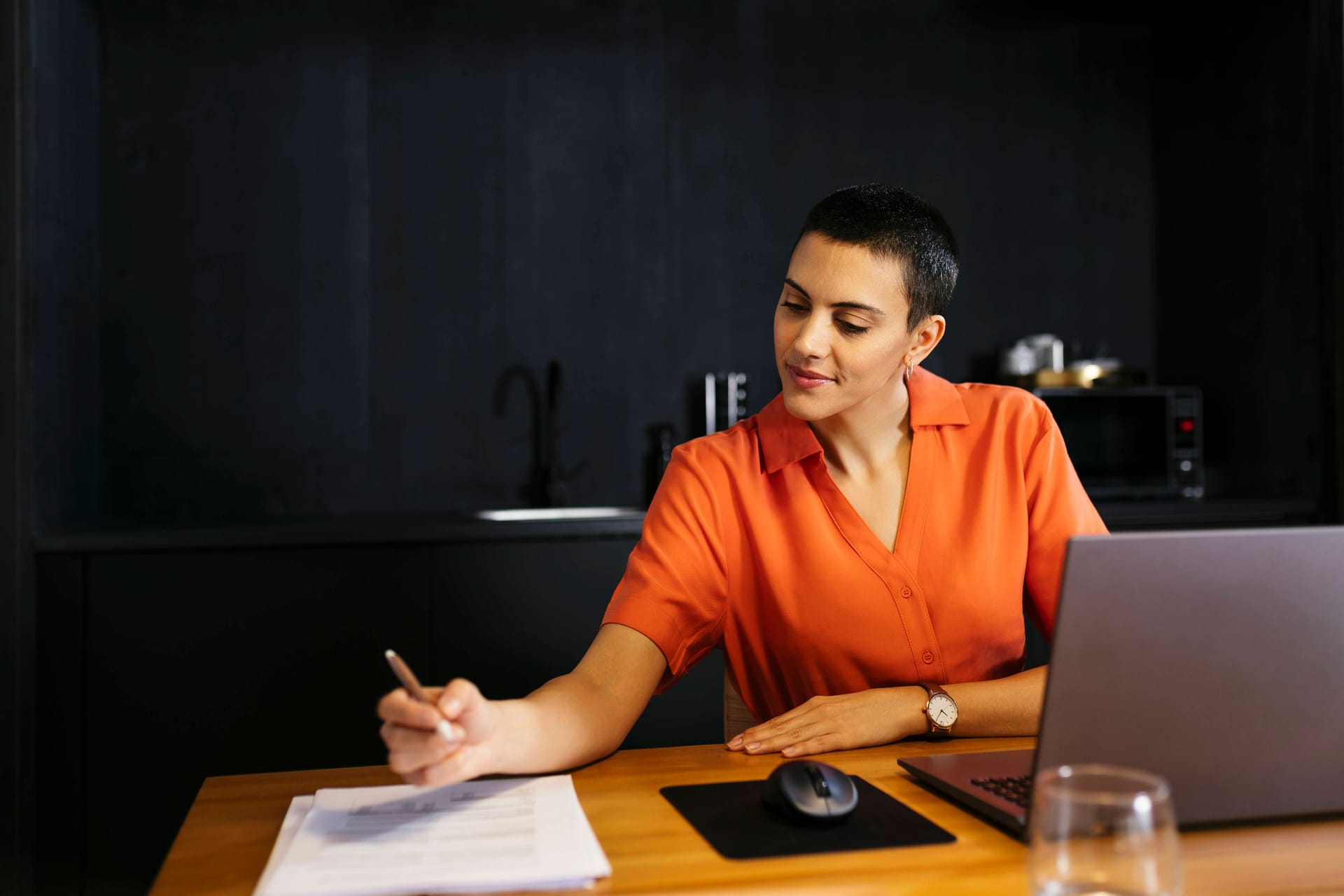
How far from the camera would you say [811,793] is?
919 millimetres

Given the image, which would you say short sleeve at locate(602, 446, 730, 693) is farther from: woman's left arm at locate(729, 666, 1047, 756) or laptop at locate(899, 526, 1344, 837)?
laptop at locate(899, 526, 1344, 837)

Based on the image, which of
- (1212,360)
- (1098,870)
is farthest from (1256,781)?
(1212,360)

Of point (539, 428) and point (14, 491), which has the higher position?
point (539, 428)

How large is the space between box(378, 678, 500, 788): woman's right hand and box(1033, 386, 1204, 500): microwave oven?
2.23 m

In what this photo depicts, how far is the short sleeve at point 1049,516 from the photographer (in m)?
1.53

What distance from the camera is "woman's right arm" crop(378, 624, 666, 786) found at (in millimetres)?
929

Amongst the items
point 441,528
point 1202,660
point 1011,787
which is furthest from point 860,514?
point 441,528

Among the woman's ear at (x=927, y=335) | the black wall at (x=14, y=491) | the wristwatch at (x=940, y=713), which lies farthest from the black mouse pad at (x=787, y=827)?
the black wall at (x=14, y=491)

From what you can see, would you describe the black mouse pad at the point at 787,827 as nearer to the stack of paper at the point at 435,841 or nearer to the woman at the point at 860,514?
the stack of paper at the point at 435,841

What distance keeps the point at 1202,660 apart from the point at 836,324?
73 cm

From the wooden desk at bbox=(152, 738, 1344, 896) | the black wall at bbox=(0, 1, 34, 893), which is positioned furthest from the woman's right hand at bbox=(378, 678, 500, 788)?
the black wall at bbox=(0, 1, 34, 893)

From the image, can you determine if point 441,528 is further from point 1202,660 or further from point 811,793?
point 1202,660

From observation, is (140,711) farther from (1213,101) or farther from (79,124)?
(1213,101)

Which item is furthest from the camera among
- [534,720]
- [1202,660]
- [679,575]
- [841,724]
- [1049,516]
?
[1049,516]
